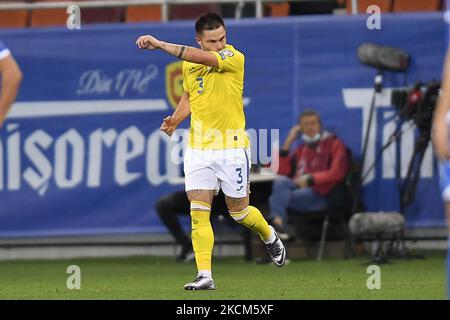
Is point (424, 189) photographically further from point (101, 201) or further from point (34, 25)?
point (34, 25)

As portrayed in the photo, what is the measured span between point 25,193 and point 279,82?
10.8 feet

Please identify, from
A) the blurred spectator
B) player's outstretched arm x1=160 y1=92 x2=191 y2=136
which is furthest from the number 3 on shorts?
the blurred spectator

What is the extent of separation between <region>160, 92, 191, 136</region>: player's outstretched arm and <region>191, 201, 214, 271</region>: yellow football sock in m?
0.66

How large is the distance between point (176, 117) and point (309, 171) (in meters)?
4.79

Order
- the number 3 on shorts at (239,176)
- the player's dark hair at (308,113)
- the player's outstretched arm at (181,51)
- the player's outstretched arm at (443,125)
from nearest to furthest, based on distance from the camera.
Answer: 1. the player's outstretched arm at (443,125)
2. the player's outstretched arm at (181,51)
3. the number 3 on shorts at (239,176)
4. the player's dark hair at (308,113)

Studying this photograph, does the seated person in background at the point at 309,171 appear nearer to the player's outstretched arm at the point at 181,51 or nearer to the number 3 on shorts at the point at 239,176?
the number 3 on shorts at the point at 239,176

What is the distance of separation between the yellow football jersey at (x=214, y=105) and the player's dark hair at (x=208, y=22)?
0.81 feet

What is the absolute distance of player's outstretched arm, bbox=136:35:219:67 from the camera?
10.2 metres

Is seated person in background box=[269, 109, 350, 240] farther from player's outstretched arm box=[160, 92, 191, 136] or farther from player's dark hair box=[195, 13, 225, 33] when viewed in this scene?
player's dark hair box=[195, 13, 225, 33]

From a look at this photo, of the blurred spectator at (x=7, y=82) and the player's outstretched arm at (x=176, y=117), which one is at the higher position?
the blurred spectator at (x=7, y=82)

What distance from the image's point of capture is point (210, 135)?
1107cm

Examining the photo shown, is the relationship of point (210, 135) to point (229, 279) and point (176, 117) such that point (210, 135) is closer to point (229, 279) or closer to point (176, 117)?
point (176, 117)

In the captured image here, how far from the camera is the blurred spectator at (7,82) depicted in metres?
7.80

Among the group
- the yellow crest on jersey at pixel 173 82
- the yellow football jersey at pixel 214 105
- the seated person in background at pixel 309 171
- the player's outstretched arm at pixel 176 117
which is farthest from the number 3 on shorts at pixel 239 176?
the yellow crest on jersey at pixel 173 82
